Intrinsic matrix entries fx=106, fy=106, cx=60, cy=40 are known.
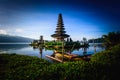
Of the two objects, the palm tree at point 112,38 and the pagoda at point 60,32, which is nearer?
the palm tree at point 112,38

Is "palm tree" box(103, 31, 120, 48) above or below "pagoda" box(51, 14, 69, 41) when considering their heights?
below

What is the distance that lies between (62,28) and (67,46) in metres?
18.0

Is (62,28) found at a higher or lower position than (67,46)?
higher

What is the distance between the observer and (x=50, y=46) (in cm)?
4244

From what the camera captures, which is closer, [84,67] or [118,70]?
[84,67]

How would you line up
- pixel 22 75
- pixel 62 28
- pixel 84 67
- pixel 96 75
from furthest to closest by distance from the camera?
pixel 62 28 < pixel 84 67 < pixel 96 75 < pixel 22 75

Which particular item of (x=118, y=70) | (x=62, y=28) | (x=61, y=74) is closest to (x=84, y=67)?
(x=61, y=74)

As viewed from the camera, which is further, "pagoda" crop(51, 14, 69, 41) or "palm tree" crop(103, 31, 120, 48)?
"pagoda" crop(51, 14, 69, 41)

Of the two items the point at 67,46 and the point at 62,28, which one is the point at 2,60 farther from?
the point at 62,28

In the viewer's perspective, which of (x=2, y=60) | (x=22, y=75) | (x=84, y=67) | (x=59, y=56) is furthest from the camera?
(x=59, y=56)

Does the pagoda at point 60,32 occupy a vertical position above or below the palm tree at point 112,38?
above

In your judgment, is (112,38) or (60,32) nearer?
(112,38)

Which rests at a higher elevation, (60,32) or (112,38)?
(60,32)

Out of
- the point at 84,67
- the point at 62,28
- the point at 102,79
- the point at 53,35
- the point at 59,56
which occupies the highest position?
the point at 62,28
